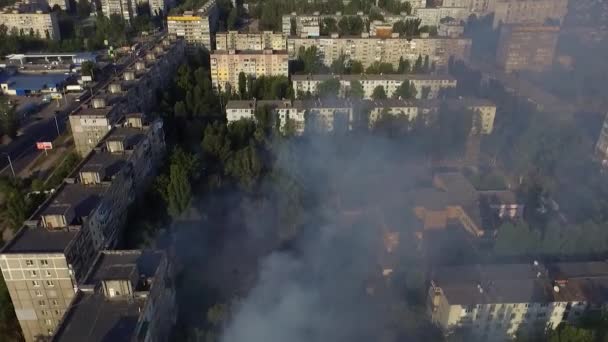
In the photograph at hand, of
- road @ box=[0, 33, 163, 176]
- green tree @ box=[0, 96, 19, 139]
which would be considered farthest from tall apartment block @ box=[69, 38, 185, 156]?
green tree @ box=[0, 96, 19, 139]

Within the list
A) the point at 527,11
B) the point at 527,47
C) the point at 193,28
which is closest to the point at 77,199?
the point at 193,28

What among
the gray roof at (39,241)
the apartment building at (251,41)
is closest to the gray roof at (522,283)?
the gray roof at (39,241)

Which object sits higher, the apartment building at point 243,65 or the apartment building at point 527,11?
the apartment building at point 527,11

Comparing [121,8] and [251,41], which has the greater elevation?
[121,8]

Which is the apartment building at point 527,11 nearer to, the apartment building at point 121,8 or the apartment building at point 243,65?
the apartment building at point 243,65

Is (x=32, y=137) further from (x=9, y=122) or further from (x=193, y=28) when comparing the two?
(x=193, y=28)

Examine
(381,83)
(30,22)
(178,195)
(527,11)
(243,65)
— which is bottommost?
(178,195)
